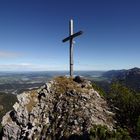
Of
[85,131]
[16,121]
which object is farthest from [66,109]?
[16,121]

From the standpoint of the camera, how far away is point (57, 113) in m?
24.2

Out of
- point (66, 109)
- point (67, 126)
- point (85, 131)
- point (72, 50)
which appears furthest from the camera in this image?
point (72, 50)

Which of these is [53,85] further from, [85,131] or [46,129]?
[85,131]

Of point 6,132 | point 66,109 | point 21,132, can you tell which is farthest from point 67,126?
point 6,132

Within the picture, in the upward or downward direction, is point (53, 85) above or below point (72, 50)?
below

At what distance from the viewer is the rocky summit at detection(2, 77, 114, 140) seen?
22.6m

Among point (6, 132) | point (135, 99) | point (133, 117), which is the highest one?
point (135, 99)

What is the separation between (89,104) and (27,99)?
265 inches

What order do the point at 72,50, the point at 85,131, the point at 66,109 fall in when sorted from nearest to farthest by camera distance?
the point at 85,131
the point at 66,109
the point at 72,50

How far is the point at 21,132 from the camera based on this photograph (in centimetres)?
2420

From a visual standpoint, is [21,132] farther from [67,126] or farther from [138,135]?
[138,135]

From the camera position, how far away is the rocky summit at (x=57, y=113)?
2258 centimetres

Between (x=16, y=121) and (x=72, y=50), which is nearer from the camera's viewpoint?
(x=16, y=121)

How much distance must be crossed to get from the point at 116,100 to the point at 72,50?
7.48 meters
